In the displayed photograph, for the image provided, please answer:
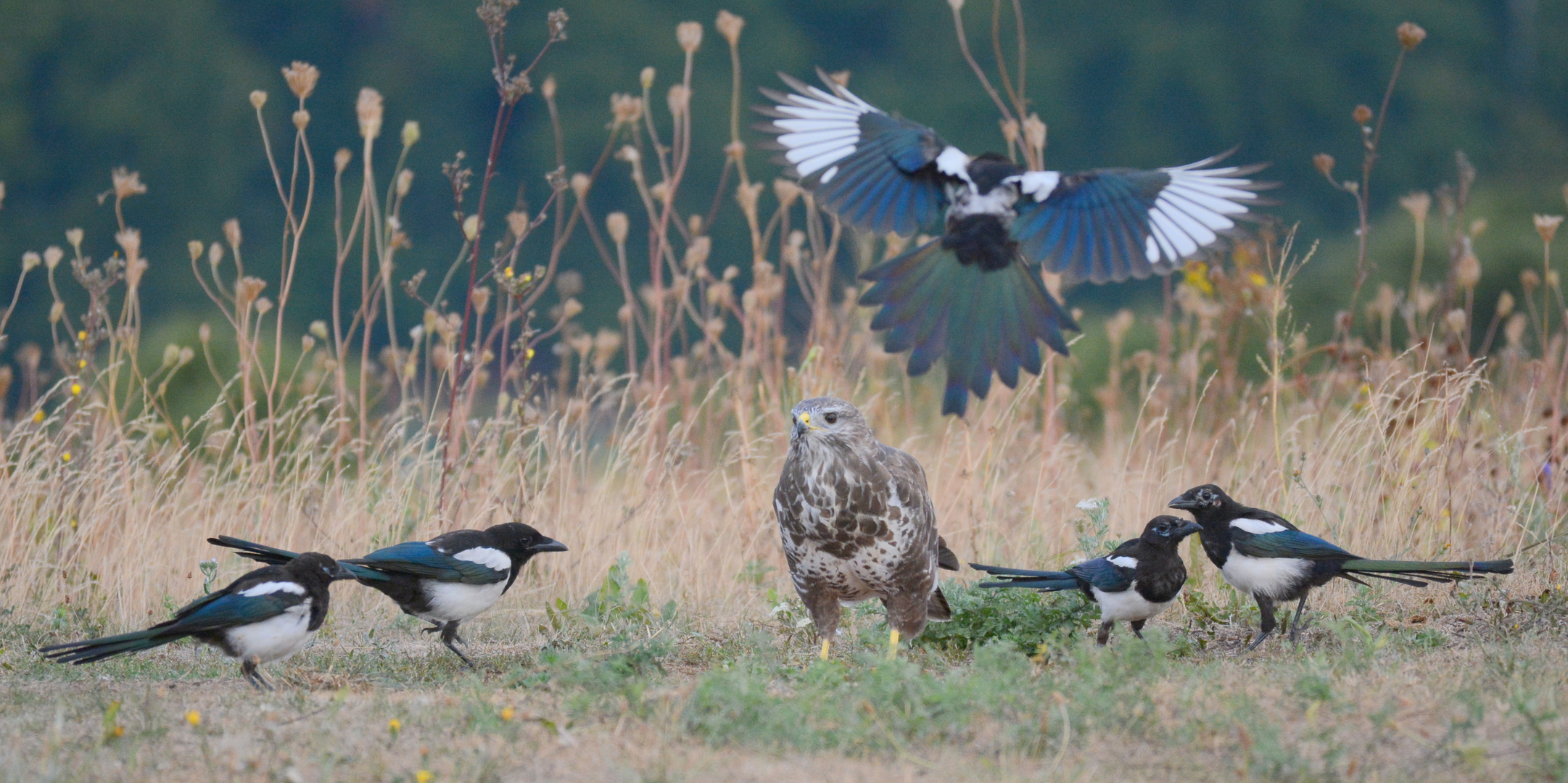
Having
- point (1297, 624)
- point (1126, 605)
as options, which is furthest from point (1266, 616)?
point (1126, 605)

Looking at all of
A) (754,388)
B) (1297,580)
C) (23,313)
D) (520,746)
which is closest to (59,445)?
(754,388)

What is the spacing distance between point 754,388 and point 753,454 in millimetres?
883

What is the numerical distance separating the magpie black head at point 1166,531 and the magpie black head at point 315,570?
2466 mm

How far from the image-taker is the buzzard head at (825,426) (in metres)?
4.50

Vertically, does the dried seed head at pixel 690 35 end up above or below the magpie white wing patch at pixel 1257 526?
above

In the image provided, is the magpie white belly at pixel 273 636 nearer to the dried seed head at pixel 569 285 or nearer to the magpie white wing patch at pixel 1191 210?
the dried seed head at pixel 569 285

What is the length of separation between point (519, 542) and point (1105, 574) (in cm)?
190

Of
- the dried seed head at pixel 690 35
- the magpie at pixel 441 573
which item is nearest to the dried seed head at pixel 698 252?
the dried seed head at pixel 690 35

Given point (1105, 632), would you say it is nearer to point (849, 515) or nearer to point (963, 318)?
point (849, 515)

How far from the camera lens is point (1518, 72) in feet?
77.2

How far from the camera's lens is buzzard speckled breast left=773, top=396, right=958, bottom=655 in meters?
4.48

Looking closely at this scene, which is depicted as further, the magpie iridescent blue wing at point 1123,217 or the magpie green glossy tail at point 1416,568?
the magpie green glossy tail at point 1416,568

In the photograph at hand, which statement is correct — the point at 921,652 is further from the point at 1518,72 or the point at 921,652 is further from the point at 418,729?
the point at 1518,72

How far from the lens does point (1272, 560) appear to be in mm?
4852
